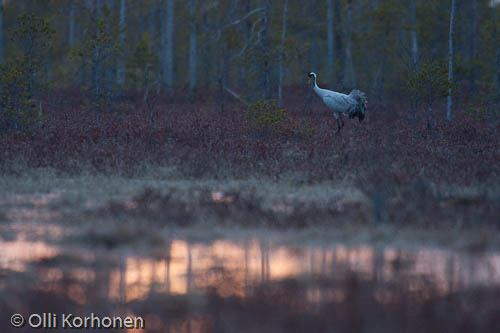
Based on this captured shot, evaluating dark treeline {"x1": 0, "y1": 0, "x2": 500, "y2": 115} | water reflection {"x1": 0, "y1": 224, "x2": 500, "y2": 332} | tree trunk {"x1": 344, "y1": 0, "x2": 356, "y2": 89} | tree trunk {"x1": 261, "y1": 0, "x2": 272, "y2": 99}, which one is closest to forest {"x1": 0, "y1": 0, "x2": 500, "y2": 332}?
water reflection {"x1": 0, "y1": 224, "x2": 500, "y2": 332}

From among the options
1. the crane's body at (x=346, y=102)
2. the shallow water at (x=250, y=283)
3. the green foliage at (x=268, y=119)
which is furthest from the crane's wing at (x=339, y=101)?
the shallow water at (x=250, y=283)

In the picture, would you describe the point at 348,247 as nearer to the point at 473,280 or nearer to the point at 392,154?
the point at 473,280

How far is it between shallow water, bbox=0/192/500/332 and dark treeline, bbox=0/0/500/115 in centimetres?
1244

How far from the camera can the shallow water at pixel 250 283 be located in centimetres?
545

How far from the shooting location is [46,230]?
26.8ft

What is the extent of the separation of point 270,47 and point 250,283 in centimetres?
2246

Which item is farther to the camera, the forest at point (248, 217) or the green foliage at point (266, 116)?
the green foliage at point (266, 116)

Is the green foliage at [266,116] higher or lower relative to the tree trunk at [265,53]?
lower

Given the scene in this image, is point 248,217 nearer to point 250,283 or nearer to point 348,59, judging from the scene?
point 250,283

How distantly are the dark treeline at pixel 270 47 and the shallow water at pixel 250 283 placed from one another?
40.8 feet

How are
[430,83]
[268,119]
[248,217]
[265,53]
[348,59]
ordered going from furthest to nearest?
[348,59]
[265,53]
[430,83]
[268,119]
[248,217]

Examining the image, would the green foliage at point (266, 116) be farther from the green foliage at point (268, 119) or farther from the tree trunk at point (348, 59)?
the tree trunk at point (348, 59)

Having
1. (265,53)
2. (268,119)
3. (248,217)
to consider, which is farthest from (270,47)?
(248,217)

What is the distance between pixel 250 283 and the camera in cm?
629
